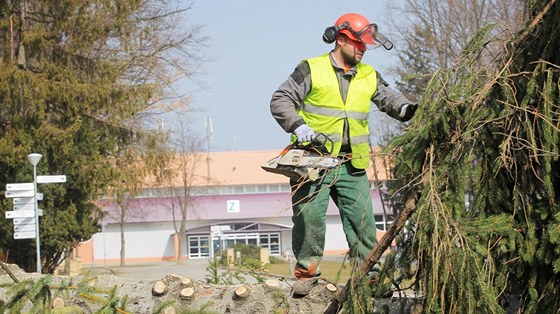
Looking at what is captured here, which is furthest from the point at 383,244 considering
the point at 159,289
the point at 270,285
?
the point at 159,289

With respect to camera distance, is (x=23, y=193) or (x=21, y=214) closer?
(x=21, y=214)

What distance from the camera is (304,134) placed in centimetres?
556

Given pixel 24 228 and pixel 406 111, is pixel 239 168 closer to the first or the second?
pixel 24 228

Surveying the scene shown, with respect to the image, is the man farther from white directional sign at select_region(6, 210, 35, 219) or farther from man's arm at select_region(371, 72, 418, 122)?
white directional sign at select_region(6, 210, 35, 219)

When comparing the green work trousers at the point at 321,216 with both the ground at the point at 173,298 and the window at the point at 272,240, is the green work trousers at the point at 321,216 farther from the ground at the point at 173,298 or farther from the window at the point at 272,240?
the window at the point at 272,240

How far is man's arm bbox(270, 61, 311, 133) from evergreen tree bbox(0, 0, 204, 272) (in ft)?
67.9

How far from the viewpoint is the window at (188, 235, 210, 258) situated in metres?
63.9

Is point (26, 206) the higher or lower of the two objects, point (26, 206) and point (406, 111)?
the lower

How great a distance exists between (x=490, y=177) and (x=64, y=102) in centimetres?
2287

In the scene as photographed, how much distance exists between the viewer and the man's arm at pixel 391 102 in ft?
19.0

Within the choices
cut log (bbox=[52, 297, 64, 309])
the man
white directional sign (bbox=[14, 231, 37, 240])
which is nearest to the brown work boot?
the man

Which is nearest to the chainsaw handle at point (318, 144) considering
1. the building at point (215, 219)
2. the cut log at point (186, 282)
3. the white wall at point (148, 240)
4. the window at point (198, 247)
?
the cut log at point (186, 282)

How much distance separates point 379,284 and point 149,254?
202 feet

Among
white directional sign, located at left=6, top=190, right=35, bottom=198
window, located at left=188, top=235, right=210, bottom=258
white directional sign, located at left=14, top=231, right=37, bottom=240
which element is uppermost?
white directional sign, located at left=6, top=190, right=35, bottom=198
